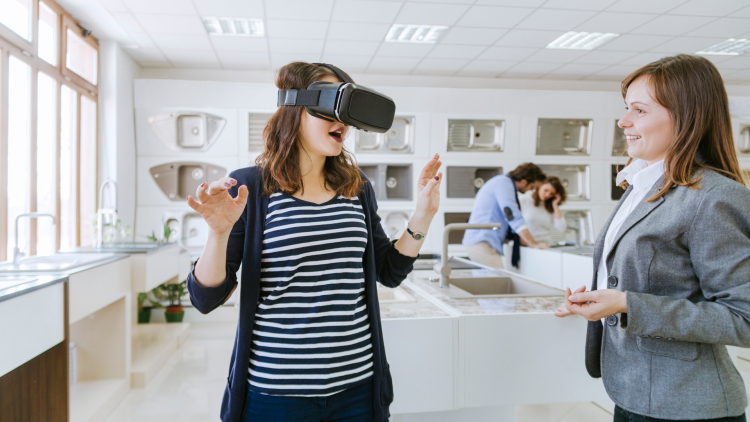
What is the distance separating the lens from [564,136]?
504 centimetres

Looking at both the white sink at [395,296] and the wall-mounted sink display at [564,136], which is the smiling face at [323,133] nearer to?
the white sink at [395,296]

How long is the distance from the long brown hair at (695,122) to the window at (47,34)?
374 cm

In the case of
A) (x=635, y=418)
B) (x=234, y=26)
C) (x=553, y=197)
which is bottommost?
(x=635, y=418)

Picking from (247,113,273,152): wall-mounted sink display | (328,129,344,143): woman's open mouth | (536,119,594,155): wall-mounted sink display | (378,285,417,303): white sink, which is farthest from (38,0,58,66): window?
(536,119,594,155): wall-mounted sink display

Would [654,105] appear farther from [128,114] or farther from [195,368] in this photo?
[128,114]

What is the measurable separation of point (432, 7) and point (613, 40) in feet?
6.23

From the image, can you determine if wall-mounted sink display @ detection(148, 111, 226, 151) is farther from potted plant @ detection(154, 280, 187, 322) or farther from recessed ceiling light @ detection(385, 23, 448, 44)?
recessed ceiling light @ detection(385, 23, 448, 44)

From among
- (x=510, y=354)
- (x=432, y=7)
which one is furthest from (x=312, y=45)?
(x=510, y=354)

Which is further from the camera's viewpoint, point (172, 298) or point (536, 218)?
point (172, 298)

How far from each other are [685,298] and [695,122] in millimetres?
325

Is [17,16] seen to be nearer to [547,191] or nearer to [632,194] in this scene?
[632,194]

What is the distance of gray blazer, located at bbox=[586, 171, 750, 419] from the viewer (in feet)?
2.55

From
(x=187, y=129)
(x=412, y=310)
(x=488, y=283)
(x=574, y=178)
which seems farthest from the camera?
(x=574, y=178)

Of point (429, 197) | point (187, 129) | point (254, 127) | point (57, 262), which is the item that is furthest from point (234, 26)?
point (429, 197)
